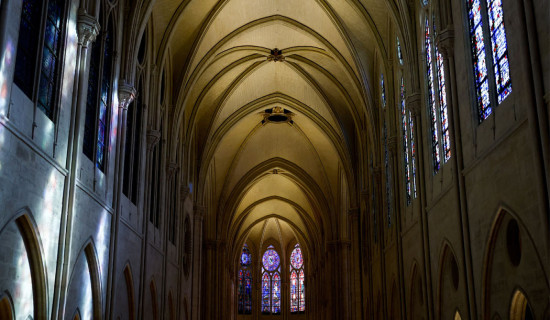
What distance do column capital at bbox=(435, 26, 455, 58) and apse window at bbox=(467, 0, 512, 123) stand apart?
2.78 feet

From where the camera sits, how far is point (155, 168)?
22516 mm

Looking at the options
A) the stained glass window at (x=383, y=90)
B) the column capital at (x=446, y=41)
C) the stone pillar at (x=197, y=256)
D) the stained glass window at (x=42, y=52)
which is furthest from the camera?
the stone pillar at (x=197, y=256)

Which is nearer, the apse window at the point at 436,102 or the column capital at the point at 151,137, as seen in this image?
the apse window at the point at 436,102

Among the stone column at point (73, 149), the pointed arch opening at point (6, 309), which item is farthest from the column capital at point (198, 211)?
the pointed arch opening at point (6, 309)

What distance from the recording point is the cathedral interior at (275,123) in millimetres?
10516

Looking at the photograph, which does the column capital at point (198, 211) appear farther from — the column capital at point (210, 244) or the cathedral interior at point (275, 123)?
the column capital at point (210, 244)

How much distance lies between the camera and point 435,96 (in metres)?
15.8

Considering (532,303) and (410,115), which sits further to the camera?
(410,115)

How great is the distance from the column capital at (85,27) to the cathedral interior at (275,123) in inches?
1.7

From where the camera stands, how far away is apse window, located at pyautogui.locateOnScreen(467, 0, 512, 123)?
11.4 metres

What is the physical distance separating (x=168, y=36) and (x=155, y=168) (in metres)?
4.81

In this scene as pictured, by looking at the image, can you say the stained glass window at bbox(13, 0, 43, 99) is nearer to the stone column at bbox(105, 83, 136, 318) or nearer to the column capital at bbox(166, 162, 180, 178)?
the stone column at bbox(105, 83, 136, 318)

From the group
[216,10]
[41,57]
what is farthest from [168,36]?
[41,57]

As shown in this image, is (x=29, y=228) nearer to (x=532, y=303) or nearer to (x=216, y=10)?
(x=532, y=303)
